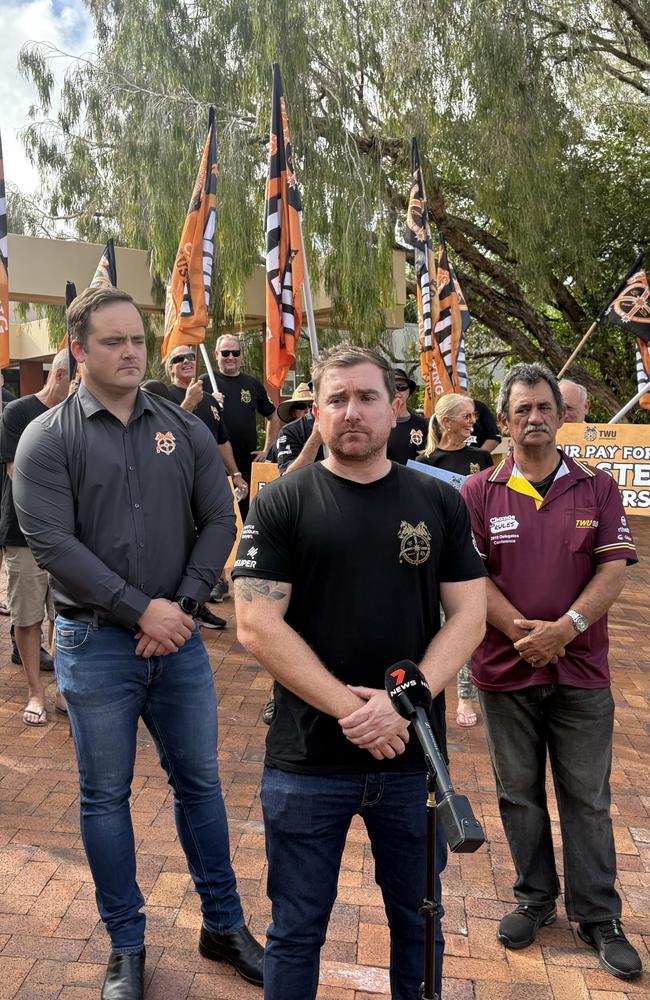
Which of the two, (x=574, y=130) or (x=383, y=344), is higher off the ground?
(x=574, y=130)

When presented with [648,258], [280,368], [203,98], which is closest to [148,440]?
[280,368]

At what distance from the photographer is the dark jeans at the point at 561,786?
10.5ft

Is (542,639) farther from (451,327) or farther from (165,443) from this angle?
(451,327)

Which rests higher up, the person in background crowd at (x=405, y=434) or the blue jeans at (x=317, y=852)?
the person in background crowd at (x=405, y=434)

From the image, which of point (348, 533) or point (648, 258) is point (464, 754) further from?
point (648, 258)

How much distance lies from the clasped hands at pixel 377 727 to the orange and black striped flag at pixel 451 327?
9.36m

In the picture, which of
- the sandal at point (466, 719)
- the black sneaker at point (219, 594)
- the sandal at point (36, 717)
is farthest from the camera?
the black sneaker at point (219, 594)

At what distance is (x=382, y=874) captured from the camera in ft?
7.93

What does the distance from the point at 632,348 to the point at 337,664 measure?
1895 centimetres

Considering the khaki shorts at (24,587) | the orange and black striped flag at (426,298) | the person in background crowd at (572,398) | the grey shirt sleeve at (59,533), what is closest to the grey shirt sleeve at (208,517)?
the grey shirt sleeve at (59,533)

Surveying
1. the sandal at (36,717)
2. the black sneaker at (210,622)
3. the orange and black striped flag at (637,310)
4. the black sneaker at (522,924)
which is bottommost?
the black sneaker at (210,622)

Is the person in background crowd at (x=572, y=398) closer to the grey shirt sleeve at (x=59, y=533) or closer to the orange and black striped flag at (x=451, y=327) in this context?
the grey shirt sleeve at (x=59, y=533)

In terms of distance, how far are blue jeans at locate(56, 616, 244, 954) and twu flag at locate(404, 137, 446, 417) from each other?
27.9 feet

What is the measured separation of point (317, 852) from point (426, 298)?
9.75 meters
